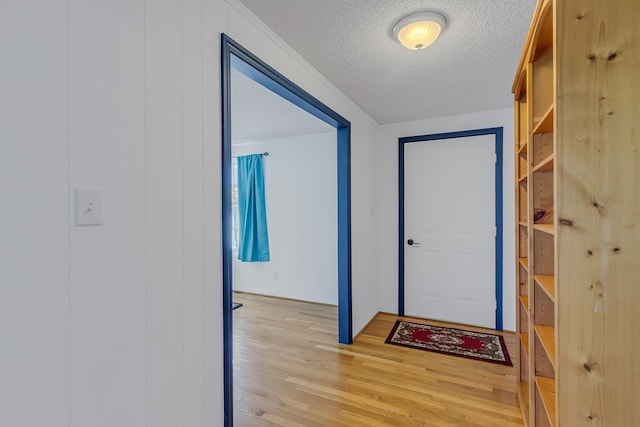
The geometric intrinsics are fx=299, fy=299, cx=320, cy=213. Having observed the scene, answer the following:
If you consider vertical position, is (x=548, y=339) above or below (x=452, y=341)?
above

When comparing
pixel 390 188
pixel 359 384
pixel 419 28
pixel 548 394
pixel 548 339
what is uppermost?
pixel 419 28

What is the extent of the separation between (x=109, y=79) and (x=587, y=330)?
1741mm

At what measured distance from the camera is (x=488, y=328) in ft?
10.8

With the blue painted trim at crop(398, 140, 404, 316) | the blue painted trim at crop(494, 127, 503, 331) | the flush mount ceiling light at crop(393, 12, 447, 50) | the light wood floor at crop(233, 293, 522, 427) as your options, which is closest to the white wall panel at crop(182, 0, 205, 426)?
the light wood floor at crop(233, 293, 522, 427)

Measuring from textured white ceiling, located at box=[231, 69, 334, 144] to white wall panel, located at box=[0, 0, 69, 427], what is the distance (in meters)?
1.45

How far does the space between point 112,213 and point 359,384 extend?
2.04 m

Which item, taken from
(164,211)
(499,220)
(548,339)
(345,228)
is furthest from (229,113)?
(499,220)

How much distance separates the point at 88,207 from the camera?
0.94 m

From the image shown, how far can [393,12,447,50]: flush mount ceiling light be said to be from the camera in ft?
5.44

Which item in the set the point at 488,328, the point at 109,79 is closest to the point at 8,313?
the point at 109,79

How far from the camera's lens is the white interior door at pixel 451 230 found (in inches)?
131

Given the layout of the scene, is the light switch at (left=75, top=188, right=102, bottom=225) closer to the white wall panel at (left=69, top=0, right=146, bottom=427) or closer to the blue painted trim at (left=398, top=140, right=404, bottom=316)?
the white wall panel at (left=69, top=0, right=146, bottom=427)

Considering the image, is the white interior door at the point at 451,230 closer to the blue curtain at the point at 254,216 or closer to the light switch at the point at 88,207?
the blue curtain at the point at 254,216

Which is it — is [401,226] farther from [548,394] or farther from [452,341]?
[548,394]
